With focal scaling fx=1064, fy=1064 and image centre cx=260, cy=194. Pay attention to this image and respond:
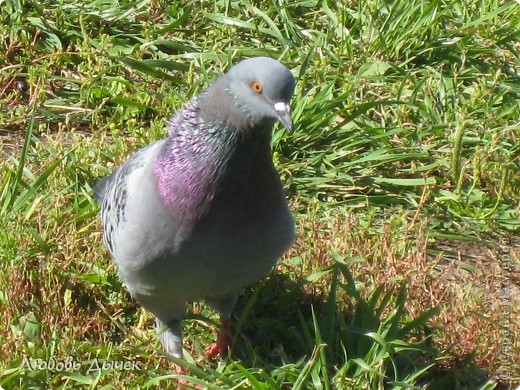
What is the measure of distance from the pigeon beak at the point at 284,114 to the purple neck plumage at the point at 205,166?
23 cm

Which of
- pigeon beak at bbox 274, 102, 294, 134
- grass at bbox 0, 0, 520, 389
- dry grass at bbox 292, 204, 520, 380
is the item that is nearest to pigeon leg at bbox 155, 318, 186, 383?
grass at bbox 0, 0, 520, 389

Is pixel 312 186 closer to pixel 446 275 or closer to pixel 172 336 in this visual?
pixel 446 275

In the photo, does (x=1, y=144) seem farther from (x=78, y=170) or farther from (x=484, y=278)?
(x=484, y=278)

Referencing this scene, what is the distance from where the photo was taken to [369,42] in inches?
274

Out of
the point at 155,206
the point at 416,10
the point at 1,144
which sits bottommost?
the point at 1,144

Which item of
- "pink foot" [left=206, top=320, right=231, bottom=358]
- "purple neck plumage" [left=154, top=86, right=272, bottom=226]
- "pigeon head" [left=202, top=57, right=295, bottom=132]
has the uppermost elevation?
"pigeon head" [left=202, top=57, right=295, bottom=132]

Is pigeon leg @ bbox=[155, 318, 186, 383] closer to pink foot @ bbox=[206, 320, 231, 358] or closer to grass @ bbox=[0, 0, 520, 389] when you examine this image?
grass @ bbox=[0, 0, 520, 389]

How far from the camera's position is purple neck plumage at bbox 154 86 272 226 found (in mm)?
4344

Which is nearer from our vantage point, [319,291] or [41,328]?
[41,328]

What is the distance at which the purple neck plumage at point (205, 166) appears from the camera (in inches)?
171

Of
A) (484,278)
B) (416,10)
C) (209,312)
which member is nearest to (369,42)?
(416,10)

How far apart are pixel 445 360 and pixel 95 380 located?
160 centimetres

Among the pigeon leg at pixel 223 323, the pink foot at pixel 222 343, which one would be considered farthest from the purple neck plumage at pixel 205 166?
the pink foot at pixel 222 343

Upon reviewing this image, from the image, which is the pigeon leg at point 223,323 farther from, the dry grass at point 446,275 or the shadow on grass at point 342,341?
the dry grass at point 446,275
